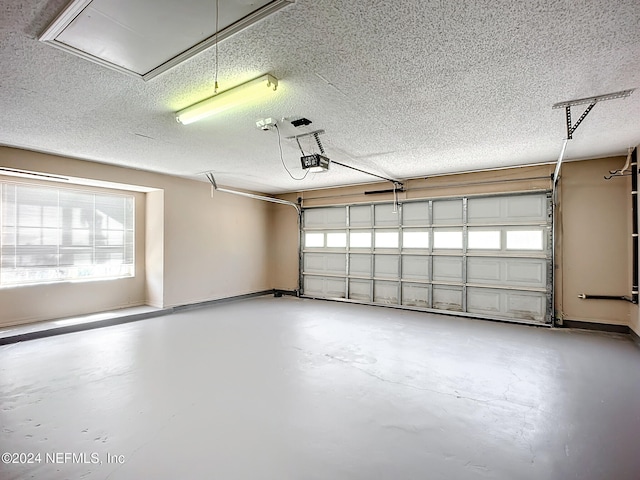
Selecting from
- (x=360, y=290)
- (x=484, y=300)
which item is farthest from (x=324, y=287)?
(x=484, y=300)

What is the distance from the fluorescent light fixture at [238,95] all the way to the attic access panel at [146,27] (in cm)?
39

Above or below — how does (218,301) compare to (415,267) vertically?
below

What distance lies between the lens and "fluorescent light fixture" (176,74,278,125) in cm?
224

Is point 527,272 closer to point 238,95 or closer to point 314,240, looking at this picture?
point 314,240

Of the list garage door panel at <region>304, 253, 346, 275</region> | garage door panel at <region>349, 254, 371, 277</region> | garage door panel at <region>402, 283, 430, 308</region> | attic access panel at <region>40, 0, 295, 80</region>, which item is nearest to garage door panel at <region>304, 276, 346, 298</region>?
garage door panel at <region>304, 253, 346, 275</region>

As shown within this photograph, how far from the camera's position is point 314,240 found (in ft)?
24.1

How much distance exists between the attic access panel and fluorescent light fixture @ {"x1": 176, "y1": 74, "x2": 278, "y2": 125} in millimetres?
389

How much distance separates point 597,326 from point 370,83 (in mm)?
4711

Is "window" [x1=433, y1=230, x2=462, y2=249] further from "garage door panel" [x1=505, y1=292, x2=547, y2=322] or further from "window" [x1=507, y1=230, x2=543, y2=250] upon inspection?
"garage door panel" [x1=505, y1=292, x2=547, y2=322]

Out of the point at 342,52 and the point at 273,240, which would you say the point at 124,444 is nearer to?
the point at 342,52

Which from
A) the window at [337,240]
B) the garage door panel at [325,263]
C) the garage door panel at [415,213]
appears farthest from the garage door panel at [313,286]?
the garage door panel at [415,213]

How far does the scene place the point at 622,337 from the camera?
13.7 feet

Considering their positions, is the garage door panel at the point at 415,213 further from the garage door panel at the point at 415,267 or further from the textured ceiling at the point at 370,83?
the textured ceiling at the point at 370,83

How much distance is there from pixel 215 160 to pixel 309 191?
9.77 ft
